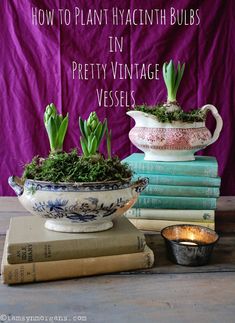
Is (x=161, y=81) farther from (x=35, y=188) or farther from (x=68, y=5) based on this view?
(x=35, y=188)

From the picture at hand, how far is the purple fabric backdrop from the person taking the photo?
1.57 meters

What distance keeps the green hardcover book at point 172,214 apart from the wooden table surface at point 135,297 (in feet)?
0.49

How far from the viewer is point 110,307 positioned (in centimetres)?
51

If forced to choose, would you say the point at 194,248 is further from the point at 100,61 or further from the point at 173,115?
the point at 100,61

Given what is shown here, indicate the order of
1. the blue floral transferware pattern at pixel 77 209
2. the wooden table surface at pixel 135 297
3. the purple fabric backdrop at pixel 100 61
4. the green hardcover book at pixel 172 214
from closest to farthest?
the wooden table surface at pixel 135 297
the blue floral transferware pattern at pixel 77 209
the green hardcover book at pixel 172 214
the purple fabric backdrop at pixel 100 61

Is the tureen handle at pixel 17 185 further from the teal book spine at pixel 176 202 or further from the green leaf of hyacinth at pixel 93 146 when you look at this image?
the teal book spine at pixel 176 202

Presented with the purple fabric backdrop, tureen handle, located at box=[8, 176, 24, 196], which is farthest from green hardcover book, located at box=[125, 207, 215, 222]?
the purple fabric backdrop

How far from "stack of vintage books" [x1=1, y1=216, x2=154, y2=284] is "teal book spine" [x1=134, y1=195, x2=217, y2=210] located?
0.18m

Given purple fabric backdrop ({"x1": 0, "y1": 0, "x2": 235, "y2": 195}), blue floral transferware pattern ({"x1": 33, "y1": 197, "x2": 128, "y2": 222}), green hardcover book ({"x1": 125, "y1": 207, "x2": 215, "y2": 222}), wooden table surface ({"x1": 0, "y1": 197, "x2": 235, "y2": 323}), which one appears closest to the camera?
wooden table surface ({"x1": 0, "y1": 197, "x2": 235, "y2": 323})

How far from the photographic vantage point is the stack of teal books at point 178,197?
2.63 feet

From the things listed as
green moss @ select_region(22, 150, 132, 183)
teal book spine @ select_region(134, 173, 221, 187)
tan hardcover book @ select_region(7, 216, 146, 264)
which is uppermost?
green moss @ select_region(22, 150, 132, 183)

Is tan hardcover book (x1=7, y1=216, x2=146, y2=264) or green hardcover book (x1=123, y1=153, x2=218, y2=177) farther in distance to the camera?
green hardcover book (x1=123, y1=153, x2=218, y2=177)

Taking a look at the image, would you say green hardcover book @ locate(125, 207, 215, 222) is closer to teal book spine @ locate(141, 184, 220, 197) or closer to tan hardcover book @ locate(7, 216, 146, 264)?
teal book spine @ locate(141, 184, 220, 197)

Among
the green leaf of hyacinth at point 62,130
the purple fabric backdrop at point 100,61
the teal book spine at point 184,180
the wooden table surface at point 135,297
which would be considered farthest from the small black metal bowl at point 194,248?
the purple fabric backdrop at point 100,61
